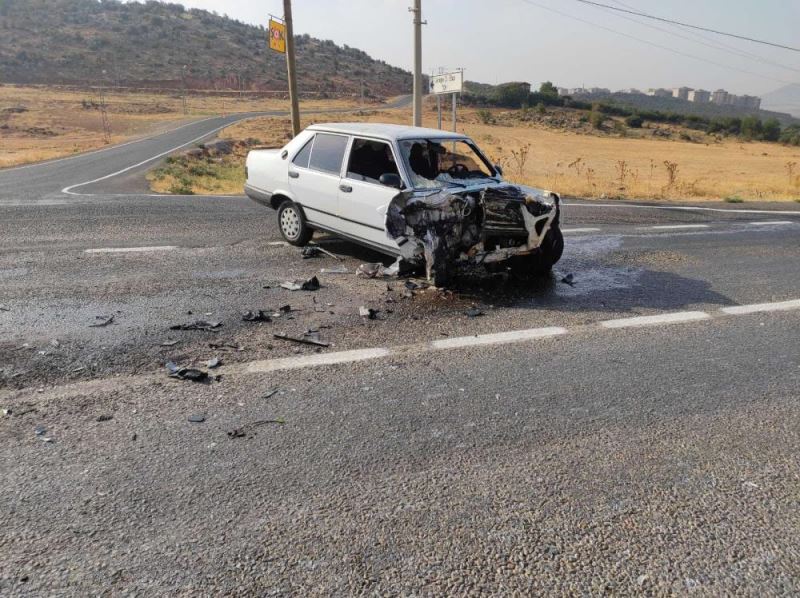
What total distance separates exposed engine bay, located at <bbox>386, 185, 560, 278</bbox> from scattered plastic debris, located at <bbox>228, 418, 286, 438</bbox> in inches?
114

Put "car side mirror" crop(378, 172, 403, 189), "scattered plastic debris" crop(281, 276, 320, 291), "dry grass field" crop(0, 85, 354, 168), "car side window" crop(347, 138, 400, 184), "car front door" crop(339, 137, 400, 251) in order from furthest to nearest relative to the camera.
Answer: "dry grass field" crop(0, 85, 354, 168) → "car side window" crop(347, 138, 400, 184) → "car front door" crop(339, 137, 400, 251) → "car side mirror" crop(378, 172, 403, 189) → "scattered plastic debris" crop(281, 276, 320, 291)

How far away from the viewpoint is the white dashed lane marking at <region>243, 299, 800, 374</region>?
4.34 meters

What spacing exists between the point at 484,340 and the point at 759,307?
3317mm

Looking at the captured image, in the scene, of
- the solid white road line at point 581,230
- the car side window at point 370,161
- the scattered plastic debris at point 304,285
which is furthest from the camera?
the solid white road line at point 581,230

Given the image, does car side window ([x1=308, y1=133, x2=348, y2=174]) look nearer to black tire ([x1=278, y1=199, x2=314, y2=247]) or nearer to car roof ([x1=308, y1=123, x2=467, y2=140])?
car roof ([x1=308, y1=123, x2=467, y2=140])

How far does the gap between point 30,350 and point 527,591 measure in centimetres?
409

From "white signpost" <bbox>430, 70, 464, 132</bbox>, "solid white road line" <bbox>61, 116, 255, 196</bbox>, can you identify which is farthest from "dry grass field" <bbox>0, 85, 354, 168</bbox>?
"white signpost" <bbox>430, 70, 464, 132</bbox>

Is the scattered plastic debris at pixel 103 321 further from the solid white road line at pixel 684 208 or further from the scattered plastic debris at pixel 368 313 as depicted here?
the solid white road line at pixel 684 208

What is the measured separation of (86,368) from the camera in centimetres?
420

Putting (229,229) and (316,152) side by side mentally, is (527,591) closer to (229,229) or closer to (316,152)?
(316,152)

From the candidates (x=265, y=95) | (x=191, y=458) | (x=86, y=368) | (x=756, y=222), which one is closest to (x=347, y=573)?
(x=191, y=458)

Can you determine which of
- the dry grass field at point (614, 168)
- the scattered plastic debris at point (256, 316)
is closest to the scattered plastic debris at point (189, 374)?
the scattered plastic debris at point (256, 316)

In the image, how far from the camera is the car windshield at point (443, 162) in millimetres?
6711

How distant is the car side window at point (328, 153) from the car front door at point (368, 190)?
0.58ft
